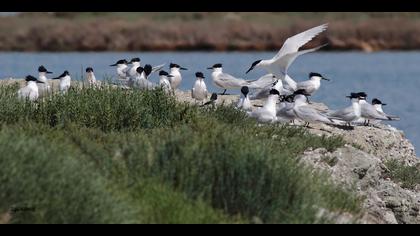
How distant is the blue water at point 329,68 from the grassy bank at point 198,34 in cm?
65

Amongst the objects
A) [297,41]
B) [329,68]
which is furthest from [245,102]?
[329,68]

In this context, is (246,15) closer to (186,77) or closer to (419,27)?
(419,27)

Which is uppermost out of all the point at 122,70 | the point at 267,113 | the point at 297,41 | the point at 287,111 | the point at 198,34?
the point at 297,41

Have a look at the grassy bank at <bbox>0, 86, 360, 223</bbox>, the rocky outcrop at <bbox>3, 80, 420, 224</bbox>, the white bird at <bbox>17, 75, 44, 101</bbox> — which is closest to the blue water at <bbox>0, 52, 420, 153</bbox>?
the white bird at <bbox>17, 75, 44, 101</bbox>

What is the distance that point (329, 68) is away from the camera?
43.8 meters

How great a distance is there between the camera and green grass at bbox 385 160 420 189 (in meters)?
14.4

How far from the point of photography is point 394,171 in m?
14.6

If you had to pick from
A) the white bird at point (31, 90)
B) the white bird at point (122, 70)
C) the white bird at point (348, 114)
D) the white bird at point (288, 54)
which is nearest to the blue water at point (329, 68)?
the white bird at point (122, 70)

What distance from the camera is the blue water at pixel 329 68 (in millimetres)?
31597

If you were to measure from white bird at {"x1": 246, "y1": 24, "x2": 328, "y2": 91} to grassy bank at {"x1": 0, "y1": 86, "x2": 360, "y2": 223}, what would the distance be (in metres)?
6.17

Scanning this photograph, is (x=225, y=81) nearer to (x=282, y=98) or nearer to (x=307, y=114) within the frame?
(x=282, y=98)

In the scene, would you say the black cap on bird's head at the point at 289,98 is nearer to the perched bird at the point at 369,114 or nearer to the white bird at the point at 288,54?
the white bird at the point at 288,54

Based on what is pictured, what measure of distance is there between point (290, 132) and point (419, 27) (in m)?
37.5

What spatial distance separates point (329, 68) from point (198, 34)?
8412mm
